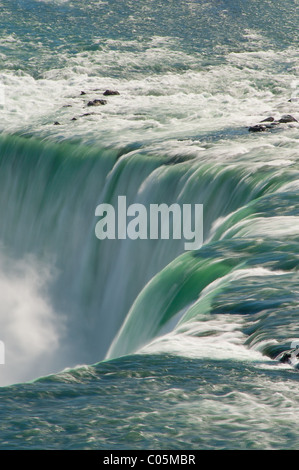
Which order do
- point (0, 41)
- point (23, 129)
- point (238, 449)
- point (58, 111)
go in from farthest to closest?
point (0, 41), point (58, 111), point (23, 129), point (238, 449)

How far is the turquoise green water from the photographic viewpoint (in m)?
6.43

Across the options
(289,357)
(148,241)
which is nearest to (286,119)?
(148,241)

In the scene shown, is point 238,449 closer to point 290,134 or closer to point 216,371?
point 216,371

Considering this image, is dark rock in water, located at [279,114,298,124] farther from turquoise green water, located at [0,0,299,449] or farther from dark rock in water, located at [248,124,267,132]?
dark rock in water, located at [248,124,267,132]

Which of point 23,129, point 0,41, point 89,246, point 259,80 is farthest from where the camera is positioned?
point 0,41

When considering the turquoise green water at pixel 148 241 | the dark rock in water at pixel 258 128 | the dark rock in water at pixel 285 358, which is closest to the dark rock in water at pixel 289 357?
the dark rock in water at pixel 285 358

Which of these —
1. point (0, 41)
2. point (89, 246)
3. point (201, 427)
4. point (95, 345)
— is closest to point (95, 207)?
point (89, 246)

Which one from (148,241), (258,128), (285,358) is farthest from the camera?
(258,128)

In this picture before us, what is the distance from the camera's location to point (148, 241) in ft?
47.4

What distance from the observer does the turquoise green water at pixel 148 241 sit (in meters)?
6.43

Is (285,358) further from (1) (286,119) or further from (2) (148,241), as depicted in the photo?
(1) (286,119)

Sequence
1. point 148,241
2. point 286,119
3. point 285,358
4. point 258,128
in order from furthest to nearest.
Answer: point 286,119 → point 258,128 → point 148,241 → point 285,358

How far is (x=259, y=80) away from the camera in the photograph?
22.4m

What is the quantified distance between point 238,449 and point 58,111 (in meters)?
16.0
